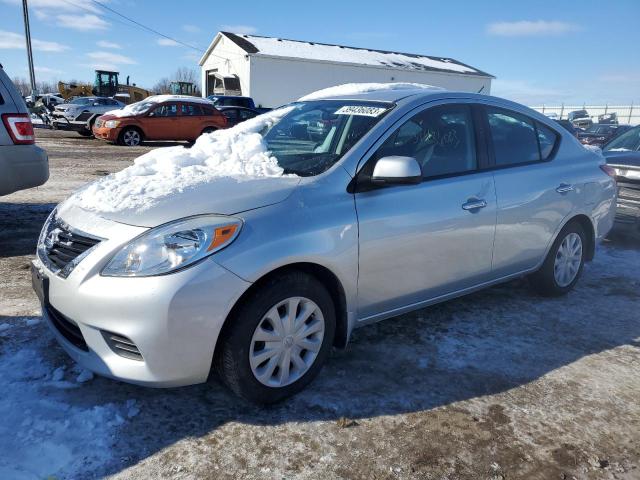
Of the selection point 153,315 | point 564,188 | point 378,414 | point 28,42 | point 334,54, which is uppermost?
point 334,54

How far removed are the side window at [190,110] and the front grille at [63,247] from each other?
15.3 metres

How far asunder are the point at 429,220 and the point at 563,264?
1881 millimetres

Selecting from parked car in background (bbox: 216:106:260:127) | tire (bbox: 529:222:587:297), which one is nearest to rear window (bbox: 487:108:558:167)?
tire (bbox: 529:222:587:297)

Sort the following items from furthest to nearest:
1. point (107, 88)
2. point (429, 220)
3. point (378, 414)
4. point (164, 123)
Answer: point (107, 88), point (164, 123), point (429, 220), point (378, 414)

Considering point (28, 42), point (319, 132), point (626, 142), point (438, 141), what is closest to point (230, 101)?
point (28, 42)

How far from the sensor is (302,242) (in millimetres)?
2609

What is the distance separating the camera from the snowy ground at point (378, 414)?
233 centimetres

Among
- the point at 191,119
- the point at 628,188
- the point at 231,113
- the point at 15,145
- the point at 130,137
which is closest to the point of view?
the point at 15,145

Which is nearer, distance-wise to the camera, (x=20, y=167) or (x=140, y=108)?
(x=20, y=167)

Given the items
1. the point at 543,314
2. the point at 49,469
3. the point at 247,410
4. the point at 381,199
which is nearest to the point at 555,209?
the point at 543,314

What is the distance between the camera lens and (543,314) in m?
4.17

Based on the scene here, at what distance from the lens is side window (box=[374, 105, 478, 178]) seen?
10.7ft

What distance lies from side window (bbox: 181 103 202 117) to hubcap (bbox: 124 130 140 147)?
5.56ft

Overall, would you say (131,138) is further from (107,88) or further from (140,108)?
(107,88)
